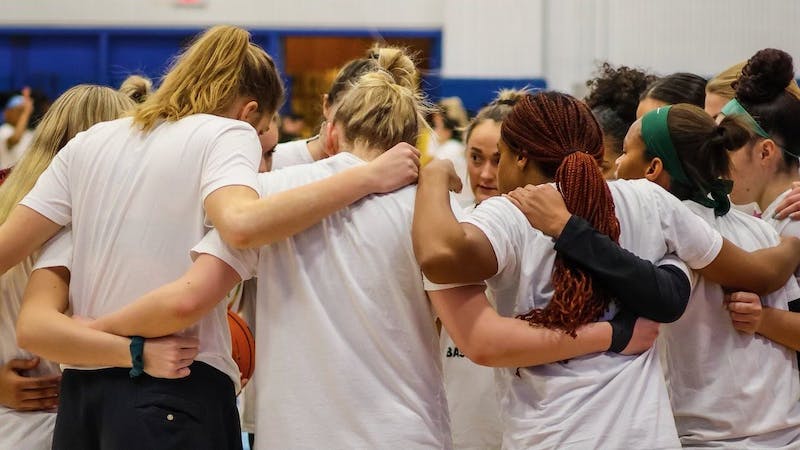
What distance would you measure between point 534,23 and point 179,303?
932 centimetres

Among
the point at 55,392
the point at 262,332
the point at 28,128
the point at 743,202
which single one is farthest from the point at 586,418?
the point at 28,128

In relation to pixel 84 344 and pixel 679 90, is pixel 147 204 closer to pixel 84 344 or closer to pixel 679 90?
pixel 84 344

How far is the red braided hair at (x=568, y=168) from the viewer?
7.47 ft

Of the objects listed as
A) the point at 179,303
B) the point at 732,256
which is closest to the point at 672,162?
the point at 732,256

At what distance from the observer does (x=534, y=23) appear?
36.3 feet

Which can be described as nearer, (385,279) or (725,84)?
(385,279)

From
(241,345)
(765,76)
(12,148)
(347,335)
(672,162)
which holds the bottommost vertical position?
(12,148)

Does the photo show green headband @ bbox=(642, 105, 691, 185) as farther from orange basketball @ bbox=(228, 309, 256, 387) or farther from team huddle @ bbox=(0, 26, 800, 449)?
orange basketball @ bbox=(228, 309, 256, 387)

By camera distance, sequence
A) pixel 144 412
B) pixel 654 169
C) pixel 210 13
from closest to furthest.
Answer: pixel 144 412 → pixel 654 169 → pixel 210 13

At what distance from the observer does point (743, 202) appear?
10.6 ft

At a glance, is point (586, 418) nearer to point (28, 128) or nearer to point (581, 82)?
point (581, 82)

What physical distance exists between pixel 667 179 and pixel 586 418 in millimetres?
819

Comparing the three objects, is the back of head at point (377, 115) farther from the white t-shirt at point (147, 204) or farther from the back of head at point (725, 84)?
the back of head at point (725, 84)

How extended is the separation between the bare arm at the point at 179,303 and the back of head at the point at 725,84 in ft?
6.76
